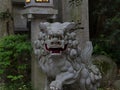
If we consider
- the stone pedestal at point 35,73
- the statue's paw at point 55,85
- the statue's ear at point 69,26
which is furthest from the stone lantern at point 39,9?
the statue's paw at point 55,85

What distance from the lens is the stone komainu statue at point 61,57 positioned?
439 centimetres

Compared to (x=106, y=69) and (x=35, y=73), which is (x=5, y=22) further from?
(x=106, y=69)

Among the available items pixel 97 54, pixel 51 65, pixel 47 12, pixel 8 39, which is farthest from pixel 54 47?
pixel 97 54

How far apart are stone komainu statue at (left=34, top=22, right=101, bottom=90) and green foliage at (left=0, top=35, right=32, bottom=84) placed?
283 centimetres

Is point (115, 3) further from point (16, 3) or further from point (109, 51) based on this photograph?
point (16, 3)

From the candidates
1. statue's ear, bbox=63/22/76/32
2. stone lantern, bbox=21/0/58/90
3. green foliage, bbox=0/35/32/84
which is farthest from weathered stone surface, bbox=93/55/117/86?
statue's ear, bbox=63/22/76/32

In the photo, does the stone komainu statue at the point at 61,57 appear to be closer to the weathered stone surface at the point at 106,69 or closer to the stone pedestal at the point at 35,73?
the stone pedestal at the point at 35,73

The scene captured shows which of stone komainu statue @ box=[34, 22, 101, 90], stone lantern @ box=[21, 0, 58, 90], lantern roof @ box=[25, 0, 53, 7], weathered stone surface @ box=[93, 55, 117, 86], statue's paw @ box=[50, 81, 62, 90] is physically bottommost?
weathered stone surface @ box=[93, 55, 117, 86]

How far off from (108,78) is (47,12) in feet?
9.77

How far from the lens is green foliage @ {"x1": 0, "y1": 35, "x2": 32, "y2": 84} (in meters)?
7.66

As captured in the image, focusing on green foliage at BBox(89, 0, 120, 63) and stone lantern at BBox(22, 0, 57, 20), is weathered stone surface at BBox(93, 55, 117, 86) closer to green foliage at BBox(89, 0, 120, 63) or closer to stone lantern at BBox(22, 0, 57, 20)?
green foliage at BBox(89, 0, 120, 63)

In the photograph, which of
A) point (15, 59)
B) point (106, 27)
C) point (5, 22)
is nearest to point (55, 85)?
point (15, 59)

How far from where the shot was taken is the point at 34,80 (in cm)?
738

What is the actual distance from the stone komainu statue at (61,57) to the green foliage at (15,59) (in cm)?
283
